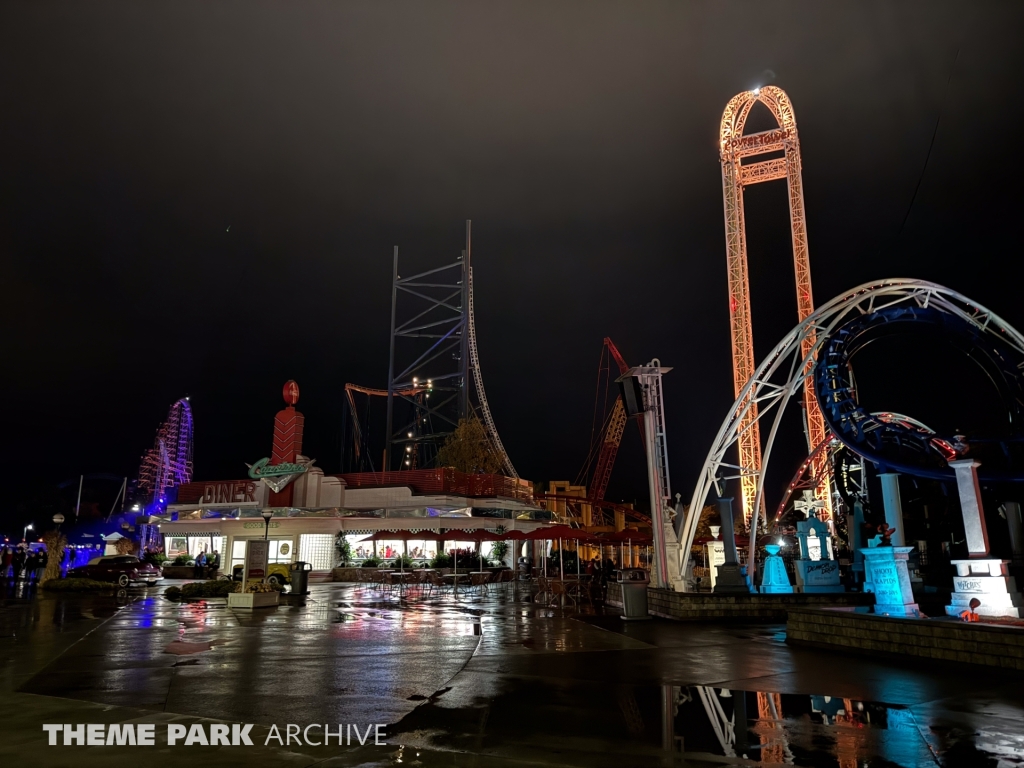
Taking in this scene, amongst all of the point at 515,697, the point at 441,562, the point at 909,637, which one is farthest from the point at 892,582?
the point at 441,562

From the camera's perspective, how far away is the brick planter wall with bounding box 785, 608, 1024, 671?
30.5ft

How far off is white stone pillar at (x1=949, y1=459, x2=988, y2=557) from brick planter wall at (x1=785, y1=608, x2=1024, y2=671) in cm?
329

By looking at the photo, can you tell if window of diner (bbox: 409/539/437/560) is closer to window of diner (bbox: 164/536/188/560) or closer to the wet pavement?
window of diner (bbox: 164/536/188/560)

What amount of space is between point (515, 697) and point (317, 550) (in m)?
35.1

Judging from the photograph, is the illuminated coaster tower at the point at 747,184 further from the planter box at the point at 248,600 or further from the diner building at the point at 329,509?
the planter box at the point at 248,600

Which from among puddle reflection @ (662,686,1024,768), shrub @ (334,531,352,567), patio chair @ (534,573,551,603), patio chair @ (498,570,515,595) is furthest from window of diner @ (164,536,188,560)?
puddle reflection @ (662,686,1024,768)

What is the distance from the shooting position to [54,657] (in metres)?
10.5

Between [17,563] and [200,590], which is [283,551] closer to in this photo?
[17,563]

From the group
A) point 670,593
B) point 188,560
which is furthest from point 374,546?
point 670,593

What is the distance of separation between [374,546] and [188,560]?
37.5 ft

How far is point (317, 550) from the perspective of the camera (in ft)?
133

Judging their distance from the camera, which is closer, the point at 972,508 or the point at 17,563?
the point at 972,508

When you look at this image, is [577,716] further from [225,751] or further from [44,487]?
[44,487]

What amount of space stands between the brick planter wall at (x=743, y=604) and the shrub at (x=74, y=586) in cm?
2085
